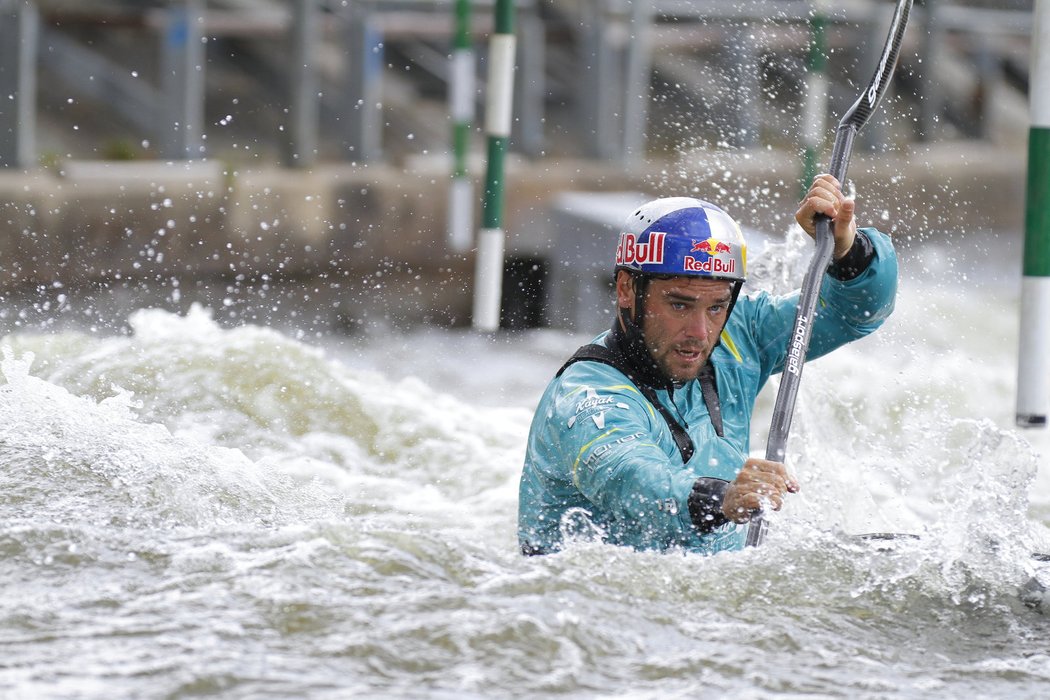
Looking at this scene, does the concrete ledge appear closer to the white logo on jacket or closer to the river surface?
the river surface

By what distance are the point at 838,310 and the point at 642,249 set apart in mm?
786

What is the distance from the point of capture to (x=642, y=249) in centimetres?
401

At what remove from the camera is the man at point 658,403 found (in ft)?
11.9

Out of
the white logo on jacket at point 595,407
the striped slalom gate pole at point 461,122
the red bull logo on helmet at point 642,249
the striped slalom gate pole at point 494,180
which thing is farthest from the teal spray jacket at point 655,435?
the striped slalom gate pole at point 461,122

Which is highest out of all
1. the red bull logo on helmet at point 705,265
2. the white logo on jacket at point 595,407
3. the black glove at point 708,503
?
the red bull logo on helmet at point 705,265

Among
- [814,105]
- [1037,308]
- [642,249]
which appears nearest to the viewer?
[642,249]

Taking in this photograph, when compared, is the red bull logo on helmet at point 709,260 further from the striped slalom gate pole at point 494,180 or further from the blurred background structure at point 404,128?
the blurred background structure at point 404,128

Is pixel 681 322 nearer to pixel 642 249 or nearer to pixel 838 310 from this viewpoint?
pixel 642 249

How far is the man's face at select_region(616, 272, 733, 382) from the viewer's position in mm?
3936

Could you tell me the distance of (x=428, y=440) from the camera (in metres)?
6.45

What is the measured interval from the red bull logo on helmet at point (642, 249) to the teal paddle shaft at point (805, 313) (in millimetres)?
441

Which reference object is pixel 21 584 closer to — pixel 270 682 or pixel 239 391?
pixel 270 682

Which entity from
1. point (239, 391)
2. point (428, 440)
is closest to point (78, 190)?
point (239, 391)

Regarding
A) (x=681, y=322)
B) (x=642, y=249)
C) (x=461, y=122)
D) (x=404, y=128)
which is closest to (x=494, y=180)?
(x=461, y=122)
